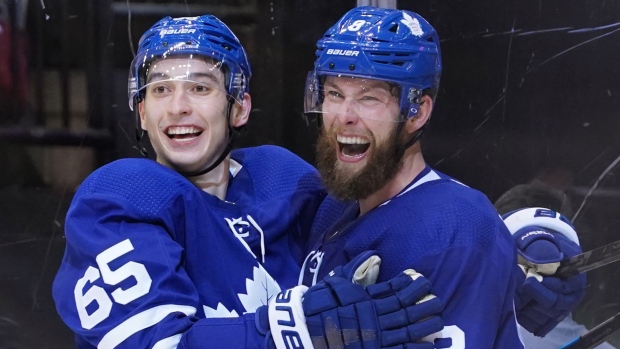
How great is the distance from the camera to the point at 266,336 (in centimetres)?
134

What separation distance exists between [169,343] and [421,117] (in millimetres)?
660

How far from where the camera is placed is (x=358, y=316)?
1.29 metres

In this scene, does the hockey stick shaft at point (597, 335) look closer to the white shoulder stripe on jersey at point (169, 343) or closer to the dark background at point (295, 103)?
the dark background at point (295, 103)

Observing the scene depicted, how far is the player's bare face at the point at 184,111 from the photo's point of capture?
5.52 feet

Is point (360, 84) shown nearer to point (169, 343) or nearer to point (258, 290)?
point (258, 290)

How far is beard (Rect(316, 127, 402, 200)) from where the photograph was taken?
1.56 meters

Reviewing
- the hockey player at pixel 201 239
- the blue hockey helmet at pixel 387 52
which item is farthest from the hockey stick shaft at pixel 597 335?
the blue hockey helmet at pixel 387 52

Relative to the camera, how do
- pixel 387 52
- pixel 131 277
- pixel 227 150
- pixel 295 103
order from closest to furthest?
pixel 131 277 → pixel 387 52 → pixel 227 150 → pixel 295 103

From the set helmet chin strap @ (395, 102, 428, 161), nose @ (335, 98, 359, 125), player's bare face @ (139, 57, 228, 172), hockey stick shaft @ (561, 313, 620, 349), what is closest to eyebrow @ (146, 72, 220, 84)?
player's bare face @ (139, 57, 228, 172)

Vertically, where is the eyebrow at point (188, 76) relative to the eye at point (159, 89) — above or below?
above

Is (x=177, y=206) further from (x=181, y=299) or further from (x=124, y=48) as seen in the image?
(x=124, y=48)

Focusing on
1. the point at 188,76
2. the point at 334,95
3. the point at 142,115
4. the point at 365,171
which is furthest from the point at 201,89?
the point at 365,171

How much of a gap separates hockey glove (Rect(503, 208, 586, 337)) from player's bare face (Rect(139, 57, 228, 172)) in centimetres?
76

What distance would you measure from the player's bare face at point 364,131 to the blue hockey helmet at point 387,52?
3 centimetres
